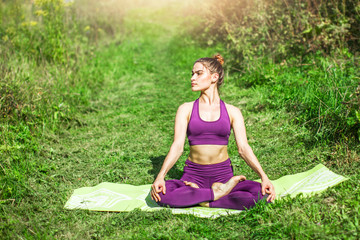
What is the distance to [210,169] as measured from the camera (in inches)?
125

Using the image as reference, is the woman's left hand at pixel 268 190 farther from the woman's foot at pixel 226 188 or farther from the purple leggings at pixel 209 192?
the woman's foot at pixel 226 188

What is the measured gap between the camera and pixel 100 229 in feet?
9.21

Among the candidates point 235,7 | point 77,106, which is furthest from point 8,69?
point 235,7

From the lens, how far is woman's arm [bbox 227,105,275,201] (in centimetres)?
285

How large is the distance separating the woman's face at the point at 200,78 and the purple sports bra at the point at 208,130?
0.86ft

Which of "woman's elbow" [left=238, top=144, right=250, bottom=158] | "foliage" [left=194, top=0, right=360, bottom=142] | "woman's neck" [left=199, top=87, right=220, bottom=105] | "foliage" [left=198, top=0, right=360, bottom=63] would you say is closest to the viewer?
"woman's elbow" [left=238, top=144, right=250, bottom=158]

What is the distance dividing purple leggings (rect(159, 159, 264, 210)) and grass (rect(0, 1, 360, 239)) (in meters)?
0.13

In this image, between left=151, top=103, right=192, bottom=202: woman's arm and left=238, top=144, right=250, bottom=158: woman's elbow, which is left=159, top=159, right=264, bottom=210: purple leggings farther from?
left=238, top=144, right=250, bottom=158: woman's elbow

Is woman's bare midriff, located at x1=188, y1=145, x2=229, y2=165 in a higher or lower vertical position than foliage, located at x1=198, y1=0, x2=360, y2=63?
lower

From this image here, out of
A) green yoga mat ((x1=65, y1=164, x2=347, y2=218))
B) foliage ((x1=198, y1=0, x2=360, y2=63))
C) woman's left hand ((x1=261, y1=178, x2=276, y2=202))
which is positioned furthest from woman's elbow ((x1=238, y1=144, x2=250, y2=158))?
foliage ((x1=198, y1=0, x2=360, y2=63))

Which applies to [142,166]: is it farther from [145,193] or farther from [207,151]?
[207,151]

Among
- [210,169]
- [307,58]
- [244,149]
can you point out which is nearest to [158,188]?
[210,169]

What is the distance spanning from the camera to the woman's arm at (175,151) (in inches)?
113

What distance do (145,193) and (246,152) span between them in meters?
1.19
